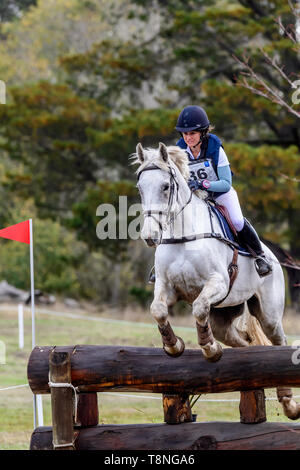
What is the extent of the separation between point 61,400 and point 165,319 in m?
1.02

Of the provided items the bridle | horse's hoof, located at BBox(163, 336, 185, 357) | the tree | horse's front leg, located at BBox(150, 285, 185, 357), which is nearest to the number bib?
the bridle

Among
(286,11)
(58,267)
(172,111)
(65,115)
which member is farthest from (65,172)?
(286,11)

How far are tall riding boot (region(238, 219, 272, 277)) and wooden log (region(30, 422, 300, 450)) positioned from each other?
1169mm

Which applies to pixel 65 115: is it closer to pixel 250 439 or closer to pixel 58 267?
pixel 58 267

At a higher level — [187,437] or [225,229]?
[225,229]

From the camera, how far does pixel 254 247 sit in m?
5.54

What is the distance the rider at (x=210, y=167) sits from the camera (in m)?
5.08

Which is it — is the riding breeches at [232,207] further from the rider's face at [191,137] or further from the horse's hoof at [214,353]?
the horse's hoof at [214,353]

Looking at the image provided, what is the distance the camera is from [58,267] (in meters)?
23.6

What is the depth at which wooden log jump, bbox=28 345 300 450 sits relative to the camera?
4953mm

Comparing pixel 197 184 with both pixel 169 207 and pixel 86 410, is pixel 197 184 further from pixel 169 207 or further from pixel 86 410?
pixel 86 410

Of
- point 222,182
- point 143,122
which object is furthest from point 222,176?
point 143,122

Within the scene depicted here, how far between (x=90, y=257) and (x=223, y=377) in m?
19.9
